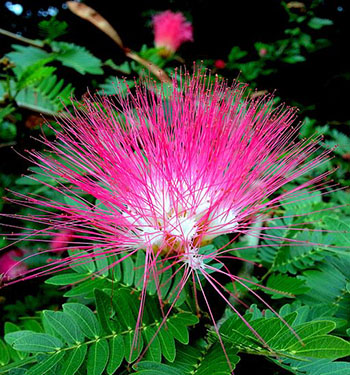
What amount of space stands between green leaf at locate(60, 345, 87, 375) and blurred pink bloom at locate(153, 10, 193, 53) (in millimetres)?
1795

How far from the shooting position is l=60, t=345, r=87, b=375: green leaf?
2.39ft

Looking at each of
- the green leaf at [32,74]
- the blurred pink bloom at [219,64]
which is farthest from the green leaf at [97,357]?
the blurred pink bloom at [219,64]

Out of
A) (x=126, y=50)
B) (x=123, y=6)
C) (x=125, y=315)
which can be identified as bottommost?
(x=125, y=315)

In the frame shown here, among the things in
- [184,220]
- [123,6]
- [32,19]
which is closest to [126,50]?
[123,6]

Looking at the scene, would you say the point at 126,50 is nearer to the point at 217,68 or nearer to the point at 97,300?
the point at 217,68

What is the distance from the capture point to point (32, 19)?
8.28 ft

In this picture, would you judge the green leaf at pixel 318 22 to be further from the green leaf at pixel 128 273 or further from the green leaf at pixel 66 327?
the green leaf at pixel 66 327

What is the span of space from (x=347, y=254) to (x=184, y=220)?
0.47 meters

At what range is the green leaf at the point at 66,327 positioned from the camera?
31.3 inches

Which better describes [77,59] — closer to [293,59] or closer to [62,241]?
[62,241]

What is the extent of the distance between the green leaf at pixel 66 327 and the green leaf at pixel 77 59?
4.05 feet

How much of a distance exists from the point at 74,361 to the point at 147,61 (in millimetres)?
1538

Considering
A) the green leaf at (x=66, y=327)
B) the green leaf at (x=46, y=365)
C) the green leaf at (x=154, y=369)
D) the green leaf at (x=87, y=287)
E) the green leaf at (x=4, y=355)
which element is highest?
the green leaf at (x=87, y=287)

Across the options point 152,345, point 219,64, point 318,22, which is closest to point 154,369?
point 152,345
